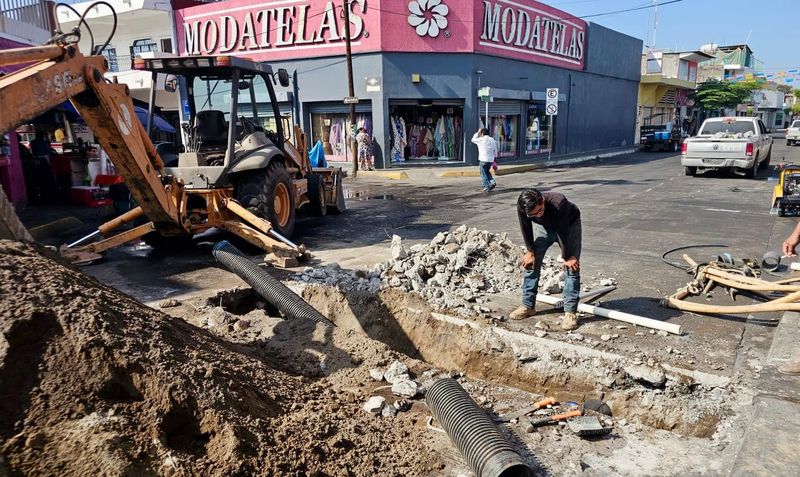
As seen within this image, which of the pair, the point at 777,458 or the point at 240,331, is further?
the point at 240,331

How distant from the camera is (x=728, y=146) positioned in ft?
53.0

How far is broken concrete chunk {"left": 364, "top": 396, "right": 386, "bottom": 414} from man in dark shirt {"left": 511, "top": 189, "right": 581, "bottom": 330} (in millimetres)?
Result: 2027

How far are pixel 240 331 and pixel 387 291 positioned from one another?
1.70 meters

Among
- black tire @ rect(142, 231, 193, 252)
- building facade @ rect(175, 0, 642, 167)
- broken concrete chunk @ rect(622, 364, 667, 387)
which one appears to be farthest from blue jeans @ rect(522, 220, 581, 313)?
building facade @ rect(175, 0, 642, 167)

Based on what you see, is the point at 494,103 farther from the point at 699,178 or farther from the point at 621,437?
the point at 621,437

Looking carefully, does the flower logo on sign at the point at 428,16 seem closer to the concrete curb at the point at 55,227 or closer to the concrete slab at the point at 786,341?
the concrete curb at the point at 55,227

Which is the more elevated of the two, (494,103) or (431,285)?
(494,103)

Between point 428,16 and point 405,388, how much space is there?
19.7 metres

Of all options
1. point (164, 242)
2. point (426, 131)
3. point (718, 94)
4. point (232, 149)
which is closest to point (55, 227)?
point (164, 242)

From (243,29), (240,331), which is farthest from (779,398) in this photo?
(243,29)

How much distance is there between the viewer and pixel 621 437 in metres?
3.68

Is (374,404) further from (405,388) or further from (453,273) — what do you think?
(453,273)

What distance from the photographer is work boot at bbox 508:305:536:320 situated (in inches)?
214

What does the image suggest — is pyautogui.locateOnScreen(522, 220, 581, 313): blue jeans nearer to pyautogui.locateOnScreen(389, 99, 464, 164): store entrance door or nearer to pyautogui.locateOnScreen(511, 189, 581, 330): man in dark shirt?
pyautogui.locateOnScreen(511, 189, 581, 330): man in dark shirt
